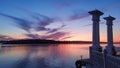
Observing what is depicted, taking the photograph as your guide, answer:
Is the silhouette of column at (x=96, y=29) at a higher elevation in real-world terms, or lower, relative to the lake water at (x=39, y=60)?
higher

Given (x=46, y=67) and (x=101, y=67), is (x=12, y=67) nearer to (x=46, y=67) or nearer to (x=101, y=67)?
(x=46, y=67)

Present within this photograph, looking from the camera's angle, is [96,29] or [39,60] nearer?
[96,29]

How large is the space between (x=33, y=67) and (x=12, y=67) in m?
4.04

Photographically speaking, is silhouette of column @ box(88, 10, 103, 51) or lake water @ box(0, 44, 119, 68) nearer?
silhouette of column @ box(88, 10, 103, 51)

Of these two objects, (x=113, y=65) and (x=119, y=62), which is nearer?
(x=119, y=62)

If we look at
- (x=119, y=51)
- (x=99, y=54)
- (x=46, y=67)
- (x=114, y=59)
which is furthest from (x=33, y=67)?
(x=114, y=59)

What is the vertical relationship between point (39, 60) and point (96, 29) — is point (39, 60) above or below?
below

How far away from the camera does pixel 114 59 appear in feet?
20.9

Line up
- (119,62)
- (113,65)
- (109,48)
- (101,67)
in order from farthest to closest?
(109,48) → (101,67) → (113,65) → (119,62)

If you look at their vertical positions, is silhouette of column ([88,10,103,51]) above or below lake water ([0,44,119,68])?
above

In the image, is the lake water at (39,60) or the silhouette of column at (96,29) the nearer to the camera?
the silhouette of column at (96,29)

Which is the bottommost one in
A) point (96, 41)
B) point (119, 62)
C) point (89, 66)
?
point (89, 66)

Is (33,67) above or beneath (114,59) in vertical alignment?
beneath

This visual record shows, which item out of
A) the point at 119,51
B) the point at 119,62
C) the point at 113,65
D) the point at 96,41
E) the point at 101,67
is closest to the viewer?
the point at 119,62
